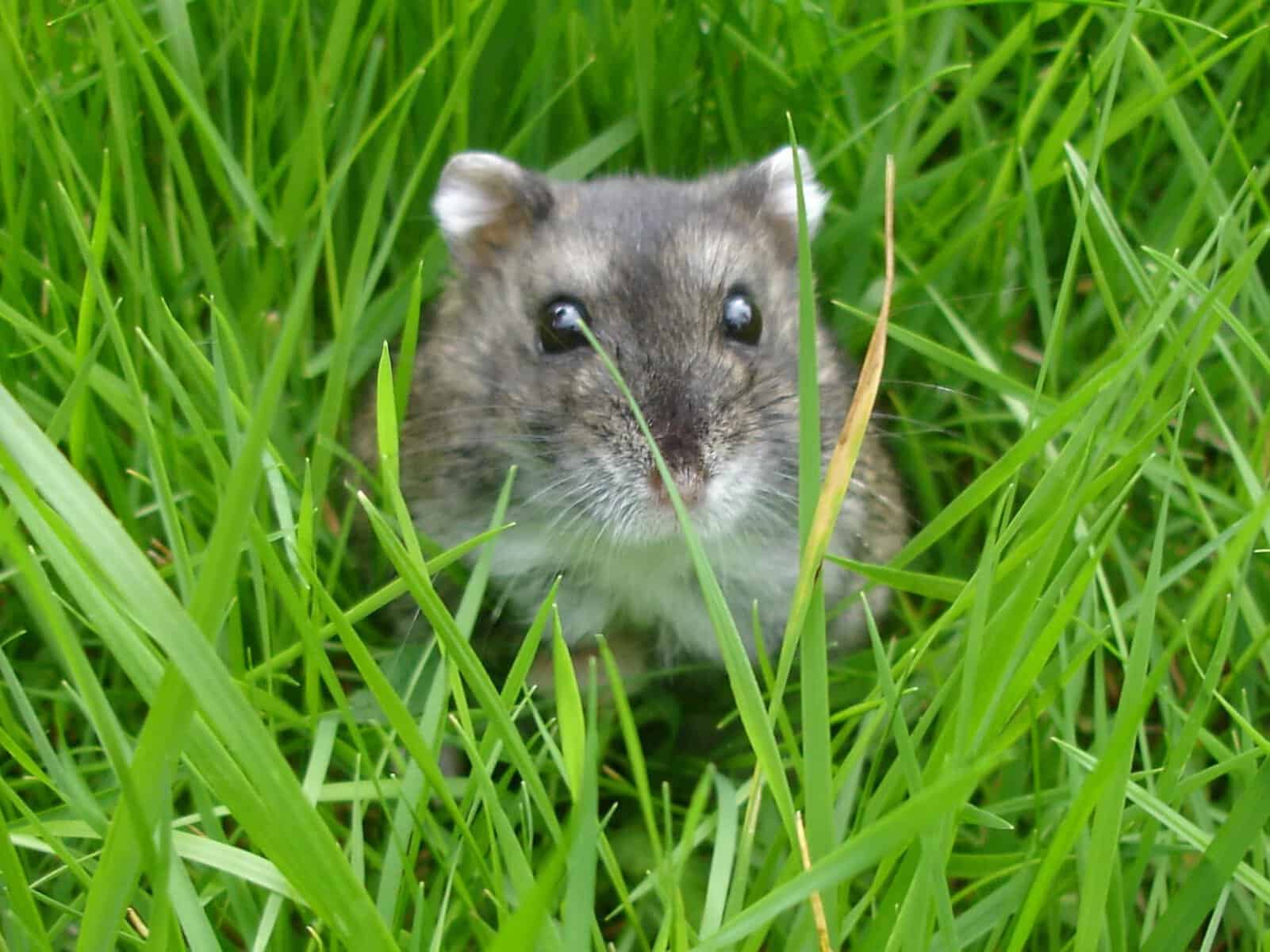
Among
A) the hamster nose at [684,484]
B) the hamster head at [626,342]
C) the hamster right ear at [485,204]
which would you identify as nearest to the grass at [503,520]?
the hamster right ear at [485,204]

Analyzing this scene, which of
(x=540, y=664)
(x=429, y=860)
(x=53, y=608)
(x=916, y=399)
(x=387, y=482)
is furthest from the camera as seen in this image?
(x=916, y=399)

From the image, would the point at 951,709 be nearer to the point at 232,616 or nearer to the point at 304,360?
the point at 232,616

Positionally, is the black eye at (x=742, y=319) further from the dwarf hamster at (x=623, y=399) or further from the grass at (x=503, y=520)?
the grass at (x=503, y=520)

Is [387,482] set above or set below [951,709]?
above

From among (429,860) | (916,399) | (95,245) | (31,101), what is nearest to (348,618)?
(95,245)

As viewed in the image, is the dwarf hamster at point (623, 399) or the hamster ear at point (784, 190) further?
the hamster ear at point (784, 190)

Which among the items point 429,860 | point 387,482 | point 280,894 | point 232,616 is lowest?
point 429,860
